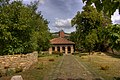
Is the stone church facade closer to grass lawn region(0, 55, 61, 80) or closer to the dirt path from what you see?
grass lawn region(0, 55, 61, 80)

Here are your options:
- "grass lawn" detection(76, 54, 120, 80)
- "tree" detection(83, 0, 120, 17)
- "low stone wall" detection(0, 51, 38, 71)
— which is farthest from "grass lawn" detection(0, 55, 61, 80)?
"tree" detection(83, 0, 120, 17)

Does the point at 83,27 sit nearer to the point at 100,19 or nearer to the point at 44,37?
the point at 100,19

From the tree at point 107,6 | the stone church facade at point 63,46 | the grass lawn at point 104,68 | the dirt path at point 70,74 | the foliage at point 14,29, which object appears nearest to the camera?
the tree at point 107,6

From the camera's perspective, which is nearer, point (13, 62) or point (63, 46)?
point (13, 62)

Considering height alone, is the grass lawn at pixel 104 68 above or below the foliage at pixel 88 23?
below

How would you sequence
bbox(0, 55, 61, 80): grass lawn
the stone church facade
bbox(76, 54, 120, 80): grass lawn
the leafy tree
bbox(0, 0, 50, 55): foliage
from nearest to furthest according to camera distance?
the leafy tree
bbox(0, 55, 61, 80): grass lawn
bbox(76, 54, 120, 80): grass lawn
bbox(0, 0, 50, 55): foliage
the stone church facade

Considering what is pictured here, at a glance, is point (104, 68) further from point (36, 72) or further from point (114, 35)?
point (114, 35)

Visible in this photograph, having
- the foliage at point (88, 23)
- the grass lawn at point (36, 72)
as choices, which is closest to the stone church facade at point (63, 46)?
the foliage at point (88, 23)

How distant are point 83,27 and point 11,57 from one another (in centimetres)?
4785

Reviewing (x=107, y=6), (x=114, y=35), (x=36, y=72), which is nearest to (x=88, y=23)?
(x=36, y=72)

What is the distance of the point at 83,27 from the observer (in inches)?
2694

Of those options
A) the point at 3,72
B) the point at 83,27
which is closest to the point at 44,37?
the point at 83,27

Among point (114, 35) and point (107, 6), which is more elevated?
point (107, 6)

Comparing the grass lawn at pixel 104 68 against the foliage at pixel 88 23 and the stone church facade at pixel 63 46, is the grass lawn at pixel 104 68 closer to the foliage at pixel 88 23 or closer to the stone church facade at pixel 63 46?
the foliage at pixel 88 23
